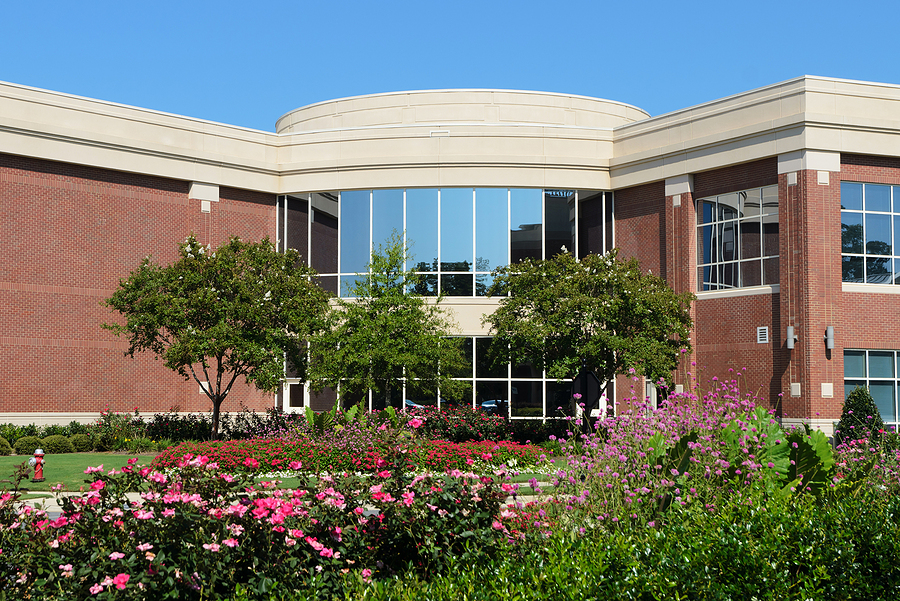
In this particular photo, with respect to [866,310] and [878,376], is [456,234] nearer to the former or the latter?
[866,310]

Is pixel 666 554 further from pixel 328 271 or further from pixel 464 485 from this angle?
pixel 328 271

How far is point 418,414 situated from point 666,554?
17.5 meters

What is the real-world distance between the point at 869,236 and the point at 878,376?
4.24 m

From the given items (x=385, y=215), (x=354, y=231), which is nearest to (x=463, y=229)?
(x=385, y=215)

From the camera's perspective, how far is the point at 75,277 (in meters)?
27.1

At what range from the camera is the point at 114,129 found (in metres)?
28.4

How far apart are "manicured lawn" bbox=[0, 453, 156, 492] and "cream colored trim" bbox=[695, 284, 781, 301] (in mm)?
17692

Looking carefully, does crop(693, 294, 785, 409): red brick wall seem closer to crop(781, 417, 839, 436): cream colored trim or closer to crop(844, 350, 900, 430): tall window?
crop(781, 417, 839, 436): cream colored trim

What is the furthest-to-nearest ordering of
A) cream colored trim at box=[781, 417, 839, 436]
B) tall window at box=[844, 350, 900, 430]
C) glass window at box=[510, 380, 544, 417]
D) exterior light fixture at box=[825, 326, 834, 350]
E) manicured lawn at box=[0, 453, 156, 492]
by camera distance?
glass window at box=[510, 380, 544, 417], tall window at box=[844, 350, 900, 430], exterior light fixture at box=[825, 326, 834, 350], cream colored trim at box=[781, 417, 839, 436], manicured lawn at box=[0, 453, 156, 492]

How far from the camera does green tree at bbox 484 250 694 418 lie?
22422 mm

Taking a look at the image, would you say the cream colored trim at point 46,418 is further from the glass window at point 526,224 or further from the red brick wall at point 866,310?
the red brick wall at point 866,310

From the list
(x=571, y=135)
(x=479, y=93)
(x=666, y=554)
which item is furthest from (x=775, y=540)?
(x=479, y=93)

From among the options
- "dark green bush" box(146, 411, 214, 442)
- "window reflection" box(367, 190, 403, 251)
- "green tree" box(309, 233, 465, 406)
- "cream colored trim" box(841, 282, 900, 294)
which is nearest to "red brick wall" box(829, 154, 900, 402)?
"cream colored trim" box(841, 282, 900, 294)

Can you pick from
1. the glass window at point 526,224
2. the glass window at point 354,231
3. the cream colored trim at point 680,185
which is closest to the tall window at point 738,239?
the cream colored trim at point 680,185
